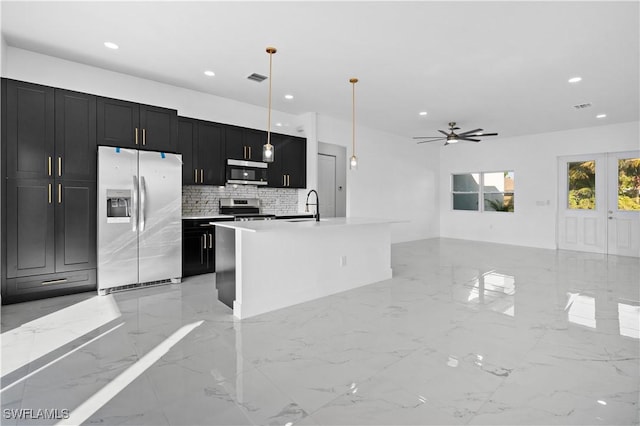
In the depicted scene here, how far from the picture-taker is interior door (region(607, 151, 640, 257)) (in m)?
6.84

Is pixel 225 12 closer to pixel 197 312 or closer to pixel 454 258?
pixel 197 312

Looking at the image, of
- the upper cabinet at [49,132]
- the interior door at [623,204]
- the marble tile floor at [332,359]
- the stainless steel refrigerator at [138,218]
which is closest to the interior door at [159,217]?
the stainless steel refrigerator at [138,218]

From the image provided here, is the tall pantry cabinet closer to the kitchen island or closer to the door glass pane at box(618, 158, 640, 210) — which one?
the kitchen island

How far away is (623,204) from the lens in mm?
6977

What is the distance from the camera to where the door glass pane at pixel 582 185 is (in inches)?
292

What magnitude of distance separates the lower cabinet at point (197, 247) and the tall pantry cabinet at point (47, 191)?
1.11 m

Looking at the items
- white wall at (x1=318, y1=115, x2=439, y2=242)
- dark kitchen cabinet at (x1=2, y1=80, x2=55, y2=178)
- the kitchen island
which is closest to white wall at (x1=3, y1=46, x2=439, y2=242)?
white wall at (x1=318, y1=115, x2=439, y2=242)

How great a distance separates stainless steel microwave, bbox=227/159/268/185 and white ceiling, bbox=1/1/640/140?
112 cm

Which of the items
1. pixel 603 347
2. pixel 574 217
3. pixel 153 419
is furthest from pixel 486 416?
pixel 574 217

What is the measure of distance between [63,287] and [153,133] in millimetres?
2188

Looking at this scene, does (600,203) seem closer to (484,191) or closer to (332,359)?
(484,191)

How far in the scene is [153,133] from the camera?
4.45 meters

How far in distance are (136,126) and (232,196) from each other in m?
1.91

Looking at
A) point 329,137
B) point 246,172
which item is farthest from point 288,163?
point 329,137
